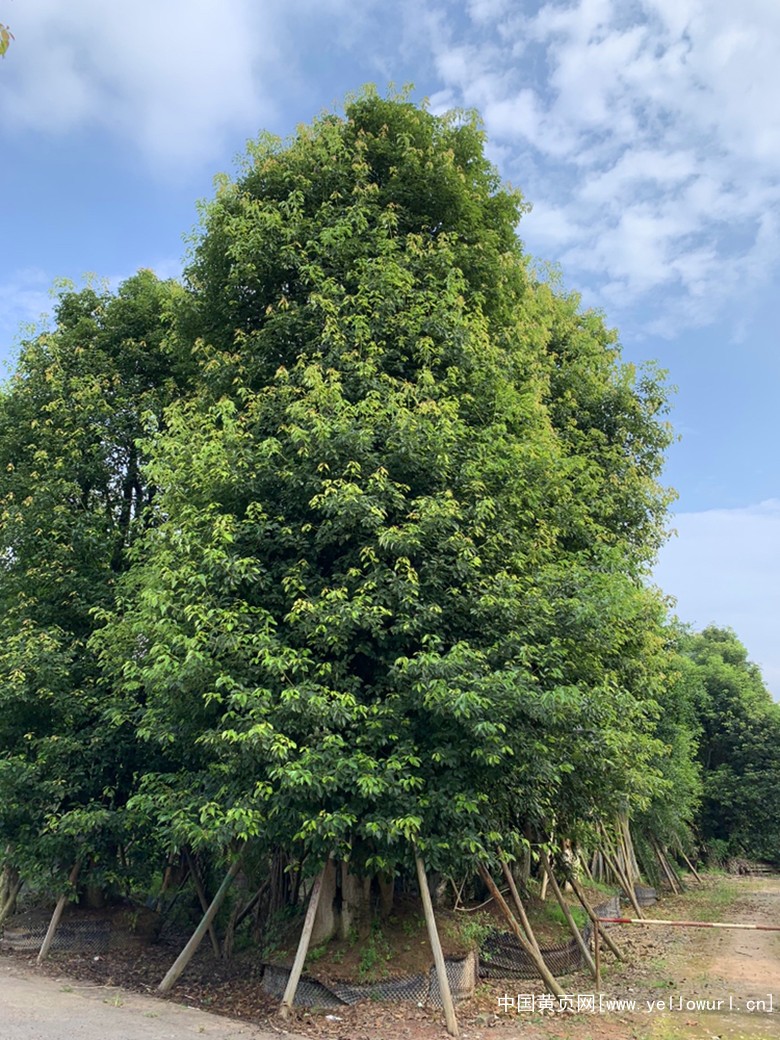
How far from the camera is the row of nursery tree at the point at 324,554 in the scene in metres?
6.64

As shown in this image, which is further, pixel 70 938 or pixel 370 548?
pixel 70 938

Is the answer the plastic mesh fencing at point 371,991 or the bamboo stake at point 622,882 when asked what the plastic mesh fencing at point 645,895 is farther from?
the plastic mesh fencing at point 371,991

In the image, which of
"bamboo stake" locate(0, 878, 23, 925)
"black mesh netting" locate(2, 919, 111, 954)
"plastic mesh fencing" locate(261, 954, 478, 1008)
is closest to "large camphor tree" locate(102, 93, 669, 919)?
"plastic mesh fencing" locate(261, 954, 478, 1008)

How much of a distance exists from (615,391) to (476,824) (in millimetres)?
9505

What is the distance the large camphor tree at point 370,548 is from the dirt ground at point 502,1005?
4.72 feet

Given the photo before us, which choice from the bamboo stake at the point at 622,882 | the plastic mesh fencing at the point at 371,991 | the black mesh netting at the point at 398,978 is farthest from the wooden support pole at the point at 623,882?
the plastic mesh fencing at the point at 371,991

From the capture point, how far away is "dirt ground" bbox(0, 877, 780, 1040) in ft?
21.2

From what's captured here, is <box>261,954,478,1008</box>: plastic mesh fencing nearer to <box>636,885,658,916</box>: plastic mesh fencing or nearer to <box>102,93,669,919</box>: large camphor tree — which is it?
<box>102,93,669,919</box>: large camphor tree

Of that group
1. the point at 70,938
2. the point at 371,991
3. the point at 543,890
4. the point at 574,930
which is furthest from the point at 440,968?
the point at 70,938

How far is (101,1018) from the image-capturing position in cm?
659

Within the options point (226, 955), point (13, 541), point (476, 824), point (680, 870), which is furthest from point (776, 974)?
point (680, 870)

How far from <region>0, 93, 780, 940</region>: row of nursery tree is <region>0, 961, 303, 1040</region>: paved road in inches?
59.2

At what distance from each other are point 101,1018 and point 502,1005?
4.01 metres

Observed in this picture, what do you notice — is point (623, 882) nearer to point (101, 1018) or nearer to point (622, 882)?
point (622, 882)
